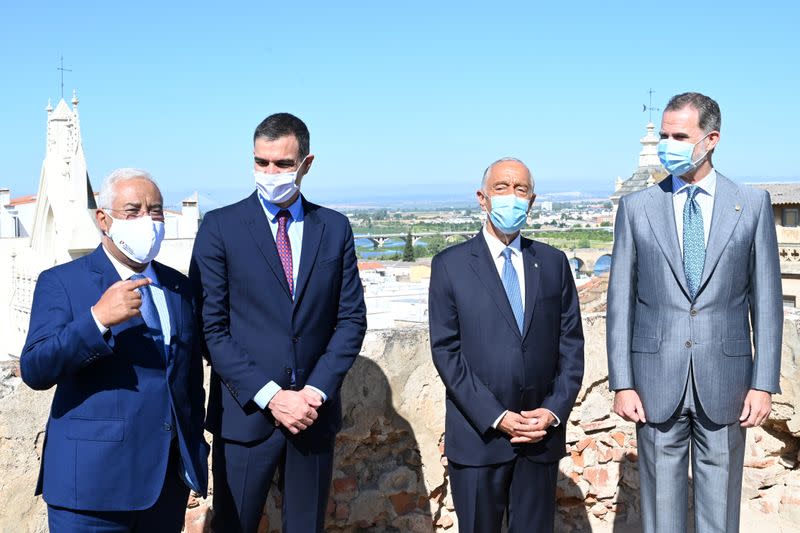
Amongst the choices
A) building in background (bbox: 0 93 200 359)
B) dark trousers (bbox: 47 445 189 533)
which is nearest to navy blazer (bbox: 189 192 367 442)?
dark trousers (bbox: 47 445 189 533)

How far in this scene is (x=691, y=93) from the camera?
141 inches

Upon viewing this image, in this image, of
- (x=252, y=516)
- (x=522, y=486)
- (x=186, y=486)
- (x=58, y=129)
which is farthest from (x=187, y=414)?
(x=58, y=129)

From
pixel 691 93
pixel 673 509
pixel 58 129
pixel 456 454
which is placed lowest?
pixel 673 509

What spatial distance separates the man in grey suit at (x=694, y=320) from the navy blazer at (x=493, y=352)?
247 mm

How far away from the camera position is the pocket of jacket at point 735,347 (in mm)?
3537

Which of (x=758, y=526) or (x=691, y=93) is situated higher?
(x=691, y=93)

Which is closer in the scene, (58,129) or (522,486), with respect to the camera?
(522,486)

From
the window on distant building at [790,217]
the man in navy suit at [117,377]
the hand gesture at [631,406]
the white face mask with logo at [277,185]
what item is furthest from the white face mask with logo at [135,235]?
the window on distant building at [790,217]

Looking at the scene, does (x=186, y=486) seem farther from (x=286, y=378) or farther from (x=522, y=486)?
(x=522, y=486)

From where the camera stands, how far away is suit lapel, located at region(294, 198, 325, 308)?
342cm

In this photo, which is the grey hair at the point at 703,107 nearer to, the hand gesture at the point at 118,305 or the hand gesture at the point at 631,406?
the hand gesture at the point at 631,406

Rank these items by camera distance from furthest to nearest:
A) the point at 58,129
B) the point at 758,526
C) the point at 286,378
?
the point at 58,129, the point at 758,526, the point at 286,378

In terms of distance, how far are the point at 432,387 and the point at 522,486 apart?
1.23 meters

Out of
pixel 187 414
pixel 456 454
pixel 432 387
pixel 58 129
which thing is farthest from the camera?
pixel 58 129
